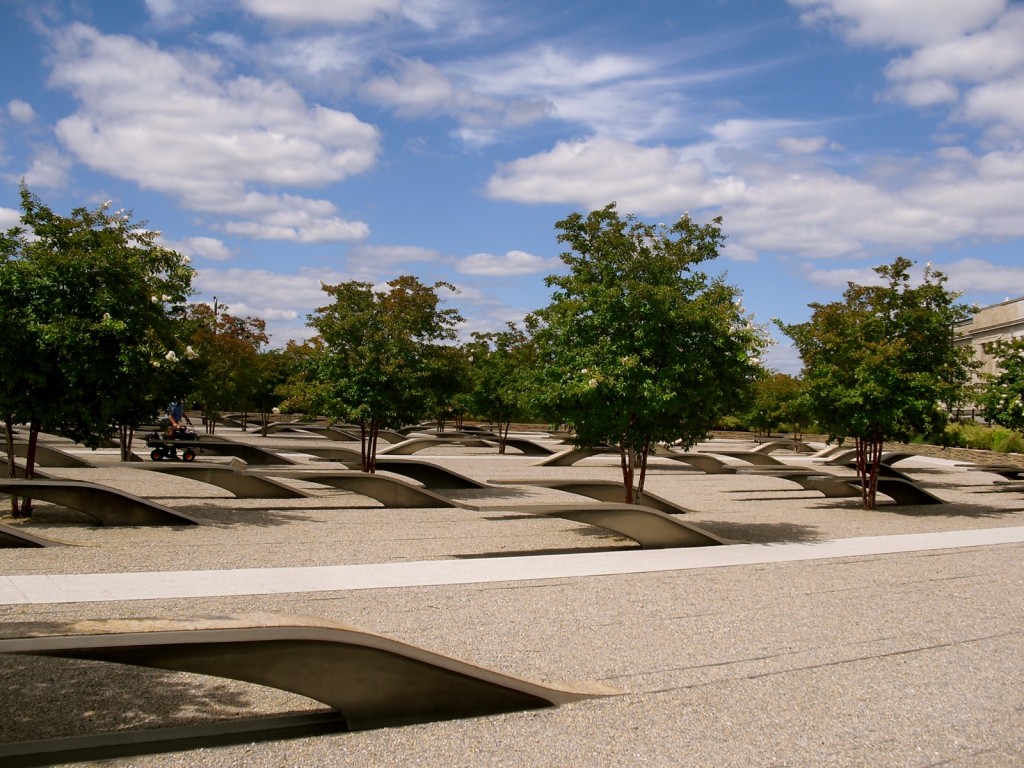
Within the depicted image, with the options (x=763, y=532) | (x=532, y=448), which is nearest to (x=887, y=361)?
(x=763, y=532)

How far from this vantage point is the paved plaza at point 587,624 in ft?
14.3

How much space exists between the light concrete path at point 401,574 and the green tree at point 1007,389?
706 cm

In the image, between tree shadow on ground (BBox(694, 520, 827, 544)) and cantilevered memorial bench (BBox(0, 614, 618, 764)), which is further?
tree shadow on ground (BBox(694, 520, 827, 544))

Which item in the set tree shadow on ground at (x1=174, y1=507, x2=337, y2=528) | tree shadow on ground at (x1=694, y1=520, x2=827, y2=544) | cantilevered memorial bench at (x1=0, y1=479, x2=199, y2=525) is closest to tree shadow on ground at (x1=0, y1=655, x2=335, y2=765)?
cantilevered memorial bench at (x1=0, y1=479, x2=199, y2=525)

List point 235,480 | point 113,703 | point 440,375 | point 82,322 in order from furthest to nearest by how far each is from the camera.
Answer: point 440,375
point 235,480
point 82,322
point 113,703

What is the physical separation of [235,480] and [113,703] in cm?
898

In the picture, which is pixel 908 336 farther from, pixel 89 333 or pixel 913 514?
pixel 89 333

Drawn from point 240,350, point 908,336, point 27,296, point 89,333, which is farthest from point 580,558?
point 240,350

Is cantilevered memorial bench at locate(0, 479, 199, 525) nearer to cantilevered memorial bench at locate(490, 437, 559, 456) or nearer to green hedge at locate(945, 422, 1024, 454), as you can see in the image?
cantilevered memorial bench at locate(490, 437, 559, 456)

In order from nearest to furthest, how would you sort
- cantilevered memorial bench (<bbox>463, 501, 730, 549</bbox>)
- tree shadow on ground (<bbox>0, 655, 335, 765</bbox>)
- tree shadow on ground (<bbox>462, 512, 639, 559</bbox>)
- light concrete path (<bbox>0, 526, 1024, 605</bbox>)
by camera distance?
tree shadow on ground (<bbox>0, 655, 335, 765</bbox>) < light concrete path (<bbox>0, 526, 1024, 605</bbox>) < cantilevered memorial bench (<bbox>463, 501, 730, 549</bbox>) < tree shadow on ground (<bbox>462, 512, 639, 559</bbox>)

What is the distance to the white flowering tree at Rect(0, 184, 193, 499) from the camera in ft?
32.5

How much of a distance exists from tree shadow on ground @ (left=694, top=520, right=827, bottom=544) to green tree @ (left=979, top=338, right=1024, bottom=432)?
6766 mm

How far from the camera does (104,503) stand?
34.7 feet

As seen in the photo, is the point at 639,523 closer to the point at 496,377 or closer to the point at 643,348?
the point at 643,348
